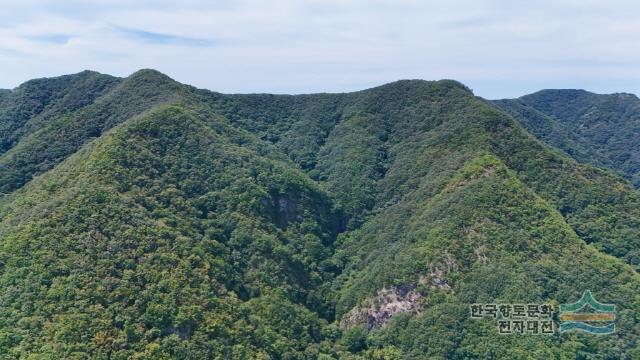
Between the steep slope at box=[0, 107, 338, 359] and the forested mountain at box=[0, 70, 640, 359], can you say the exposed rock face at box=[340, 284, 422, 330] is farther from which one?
the steep slope at box=[0, 107, 338, 359]

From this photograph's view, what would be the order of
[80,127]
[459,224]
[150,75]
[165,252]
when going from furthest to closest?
[150,75]
[80,127]
[459,224]
[165,252]

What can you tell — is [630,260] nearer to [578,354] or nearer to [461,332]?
[578,354]

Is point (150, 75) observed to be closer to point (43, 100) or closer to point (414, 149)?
point (43, 100)

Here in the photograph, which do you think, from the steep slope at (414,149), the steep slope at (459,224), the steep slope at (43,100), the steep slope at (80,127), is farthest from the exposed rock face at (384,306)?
the steep slope at (43,100)

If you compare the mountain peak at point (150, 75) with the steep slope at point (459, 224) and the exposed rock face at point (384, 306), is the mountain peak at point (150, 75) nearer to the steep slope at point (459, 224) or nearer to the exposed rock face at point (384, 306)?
the steep slope at point (459, 224)

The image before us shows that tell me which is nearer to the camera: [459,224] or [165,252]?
[165,252]

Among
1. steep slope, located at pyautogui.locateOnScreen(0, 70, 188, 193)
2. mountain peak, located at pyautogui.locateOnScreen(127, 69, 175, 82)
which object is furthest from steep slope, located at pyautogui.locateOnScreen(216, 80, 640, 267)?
steep slope, located at pyautogui.locateOnScreen(0, 70, 188, 193)

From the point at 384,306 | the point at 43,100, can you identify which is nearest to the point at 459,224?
the point at 384,306
